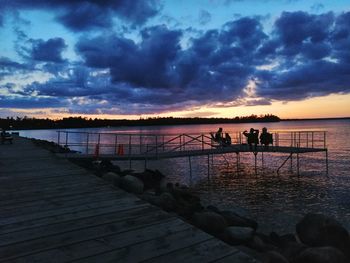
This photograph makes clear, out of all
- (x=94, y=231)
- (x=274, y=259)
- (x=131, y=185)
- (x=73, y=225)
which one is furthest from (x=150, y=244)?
(x=131, y=185)

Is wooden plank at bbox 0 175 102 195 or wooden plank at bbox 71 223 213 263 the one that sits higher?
wooden plank at bbox 0 175 102 195

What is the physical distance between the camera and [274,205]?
15828mm

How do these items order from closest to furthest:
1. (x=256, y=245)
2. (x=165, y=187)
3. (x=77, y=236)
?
(x=77, y=236), (x=256, y=245), (x=165, y=187)

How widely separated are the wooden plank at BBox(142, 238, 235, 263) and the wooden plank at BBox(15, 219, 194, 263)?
0.81 feet

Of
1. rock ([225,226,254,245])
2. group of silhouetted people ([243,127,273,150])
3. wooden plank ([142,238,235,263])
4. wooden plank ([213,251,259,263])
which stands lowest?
rock ([225,226,254,245])

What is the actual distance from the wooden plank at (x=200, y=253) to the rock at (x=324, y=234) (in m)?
3.67

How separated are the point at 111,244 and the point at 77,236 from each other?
67cm

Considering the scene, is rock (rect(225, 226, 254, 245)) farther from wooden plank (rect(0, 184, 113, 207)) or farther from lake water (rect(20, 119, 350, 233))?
lake water (rect(20, 119, 350, 233))

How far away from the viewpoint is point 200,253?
463 cm

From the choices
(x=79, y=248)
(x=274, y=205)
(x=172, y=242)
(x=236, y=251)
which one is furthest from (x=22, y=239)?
(x=274, y=205)

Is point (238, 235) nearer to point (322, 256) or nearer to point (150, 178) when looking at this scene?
point (322, 256)

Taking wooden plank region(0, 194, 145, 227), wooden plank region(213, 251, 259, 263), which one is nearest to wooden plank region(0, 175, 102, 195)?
wooden plank region(0, 194, 145, 227)

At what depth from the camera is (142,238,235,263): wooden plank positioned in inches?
174

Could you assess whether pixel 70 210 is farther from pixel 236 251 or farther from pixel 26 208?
pixel 236 251
